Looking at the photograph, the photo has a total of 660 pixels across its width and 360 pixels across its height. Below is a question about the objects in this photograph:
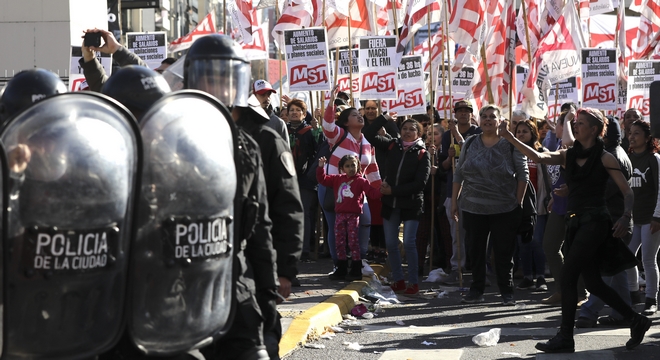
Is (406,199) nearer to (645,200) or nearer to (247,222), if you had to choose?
(645,200)

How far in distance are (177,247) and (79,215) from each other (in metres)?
0.35

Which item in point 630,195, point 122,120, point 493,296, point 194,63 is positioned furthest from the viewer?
point 493,296

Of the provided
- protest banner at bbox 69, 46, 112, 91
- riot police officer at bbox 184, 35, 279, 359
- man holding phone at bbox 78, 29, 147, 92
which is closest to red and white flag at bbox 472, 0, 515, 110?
protest banner at bbox 69, 46, 112, 91

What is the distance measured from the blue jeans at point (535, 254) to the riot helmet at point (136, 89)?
7.96 m

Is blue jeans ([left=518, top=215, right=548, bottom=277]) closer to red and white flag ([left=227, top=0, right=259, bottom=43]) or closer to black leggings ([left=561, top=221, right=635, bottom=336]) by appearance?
black leggings ([left=561, top=221, right=635, bottom=336])

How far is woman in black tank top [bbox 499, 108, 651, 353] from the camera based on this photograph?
23.0 feet

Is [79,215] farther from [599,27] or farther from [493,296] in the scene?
[599,27]

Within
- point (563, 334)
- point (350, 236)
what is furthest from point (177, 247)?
point (350, 236)

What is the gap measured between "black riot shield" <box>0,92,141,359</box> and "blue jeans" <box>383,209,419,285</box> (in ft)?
24.0

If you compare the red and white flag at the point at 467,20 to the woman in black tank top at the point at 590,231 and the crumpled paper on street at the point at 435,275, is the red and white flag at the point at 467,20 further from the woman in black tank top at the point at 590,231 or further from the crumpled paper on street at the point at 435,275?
the woman in black tank top at the point at 590,231

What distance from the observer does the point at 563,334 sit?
6.93 metres

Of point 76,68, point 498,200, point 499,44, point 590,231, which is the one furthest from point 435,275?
point 76,68

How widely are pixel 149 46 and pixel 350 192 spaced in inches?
232

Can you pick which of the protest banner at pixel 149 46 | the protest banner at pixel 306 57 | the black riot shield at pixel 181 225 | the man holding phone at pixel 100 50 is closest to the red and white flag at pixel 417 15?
the protest banner at pixel 306 57
